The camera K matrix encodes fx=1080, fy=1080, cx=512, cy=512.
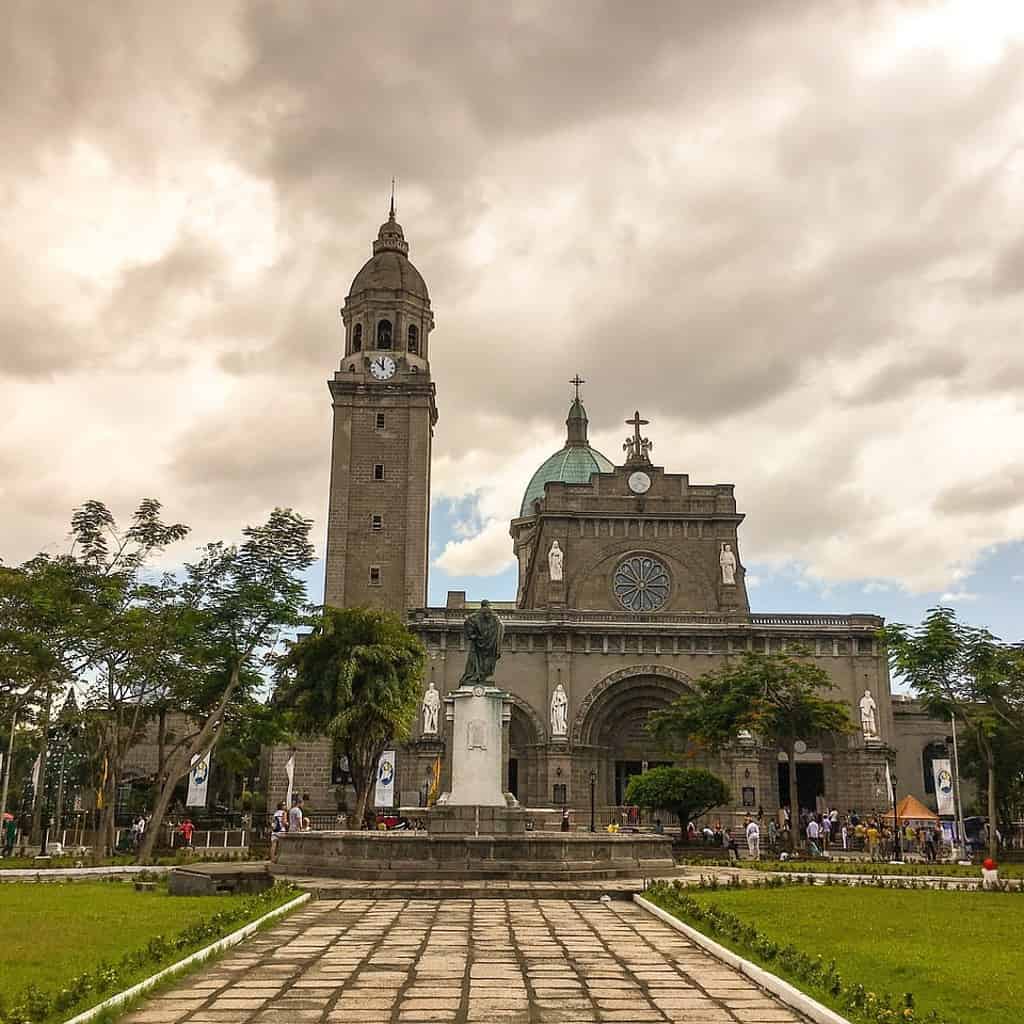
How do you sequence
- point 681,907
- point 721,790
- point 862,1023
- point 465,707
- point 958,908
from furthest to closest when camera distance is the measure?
1. point 721,790
2. point 465,707
3. point 958,908
4. point 681,907
5. point 862,1023

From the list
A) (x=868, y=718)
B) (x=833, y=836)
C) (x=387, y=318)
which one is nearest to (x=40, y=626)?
(x=833, y=836)

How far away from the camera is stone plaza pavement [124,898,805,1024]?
26.7ft

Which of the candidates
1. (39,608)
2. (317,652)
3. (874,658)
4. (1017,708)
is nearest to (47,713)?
(39,608)

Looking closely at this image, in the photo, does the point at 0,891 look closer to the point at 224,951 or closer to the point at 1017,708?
the point at 224,951

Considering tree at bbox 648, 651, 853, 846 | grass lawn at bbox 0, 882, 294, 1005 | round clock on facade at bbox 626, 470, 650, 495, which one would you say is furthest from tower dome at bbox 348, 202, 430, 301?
grass lawn at bbox 0, 882, 294, 1005

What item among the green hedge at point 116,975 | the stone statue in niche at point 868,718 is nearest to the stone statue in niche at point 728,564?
the stone statue in niche at point 868,718

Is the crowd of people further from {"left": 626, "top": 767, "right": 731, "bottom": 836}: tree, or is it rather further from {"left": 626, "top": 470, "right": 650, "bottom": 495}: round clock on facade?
{"left": 626, "top": 470, "right": 650, "bottom": 495}: round clock on facade

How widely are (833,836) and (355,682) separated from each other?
1994 cm

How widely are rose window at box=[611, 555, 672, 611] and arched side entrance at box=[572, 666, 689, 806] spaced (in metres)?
3.83

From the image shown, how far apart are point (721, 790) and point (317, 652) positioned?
1450 centimetres

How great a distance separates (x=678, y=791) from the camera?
117 ft

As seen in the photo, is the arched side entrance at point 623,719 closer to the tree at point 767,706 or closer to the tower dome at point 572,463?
the tree at point 767,706

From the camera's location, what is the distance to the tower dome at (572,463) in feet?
229

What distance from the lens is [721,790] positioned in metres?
36.4
